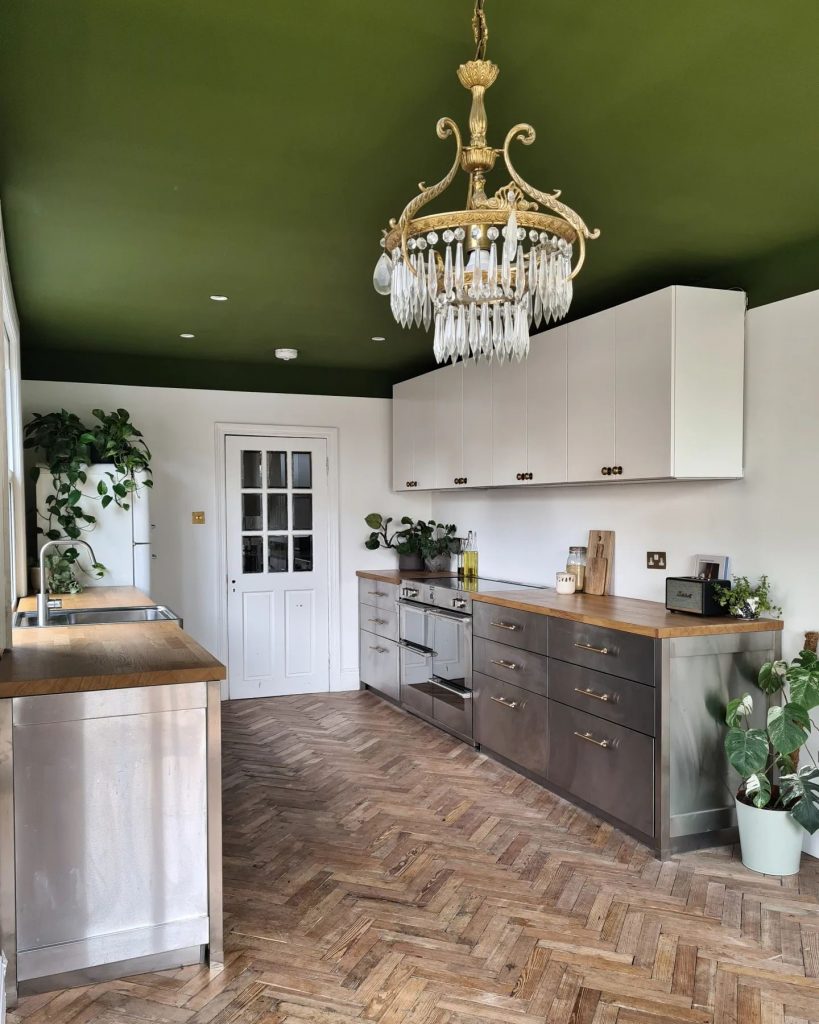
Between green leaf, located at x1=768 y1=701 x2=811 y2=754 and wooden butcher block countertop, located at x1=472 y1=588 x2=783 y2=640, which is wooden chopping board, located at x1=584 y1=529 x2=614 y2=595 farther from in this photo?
green leaf, located at x1=768 y1=701 x2=811 y2=754

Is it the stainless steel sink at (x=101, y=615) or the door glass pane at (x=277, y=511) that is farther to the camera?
the door glass pane at (x=277, y=511)

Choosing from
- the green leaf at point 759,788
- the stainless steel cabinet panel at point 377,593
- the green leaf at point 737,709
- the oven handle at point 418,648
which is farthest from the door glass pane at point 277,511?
the green leaf at point 759,788

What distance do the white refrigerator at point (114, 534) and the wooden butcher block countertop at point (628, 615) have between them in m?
2.19

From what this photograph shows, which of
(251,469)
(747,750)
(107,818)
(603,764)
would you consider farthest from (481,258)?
(251,469)

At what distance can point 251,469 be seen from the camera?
6.16 meters

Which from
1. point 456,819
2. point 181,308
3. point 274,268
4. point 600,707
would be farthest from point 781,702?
point 181,308

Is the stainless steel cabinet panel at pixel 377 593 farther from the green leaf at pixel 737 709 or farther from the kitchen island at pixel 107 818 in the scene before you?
the kitchen island at pixel 107 818

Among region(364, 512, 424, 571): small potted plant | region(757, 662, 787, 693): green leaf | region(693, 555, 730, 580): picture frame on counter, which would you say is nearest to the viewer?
region(757, 662, 787, 693): green leaf

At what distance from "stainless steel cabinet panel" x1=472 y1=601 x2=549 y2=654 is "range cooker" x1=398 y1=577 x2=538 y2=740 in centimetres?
13

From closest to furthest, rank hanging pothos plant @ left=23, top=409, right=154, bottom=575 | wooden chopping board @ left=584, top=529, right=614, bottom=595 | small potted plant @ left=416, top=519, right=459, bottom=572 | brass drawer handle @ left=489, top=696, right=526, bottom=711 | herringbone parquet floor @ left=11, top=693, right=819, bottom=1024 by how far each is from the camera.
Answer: herringbone parquet floor @ left=11, top=693, right=819, bottom=1024, brass drawer handle @ left=489, top=696, right=526, bottom=711, wooden chopping board @ left=584, top=529, right=614, bottom=595, hanging pothos plant @ left=23, top=409, right=154, bottom=575, small potted plant @ left=416, top=519, right=459, bottom=572

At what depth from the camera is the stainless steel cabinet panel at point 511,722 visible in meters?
4.05

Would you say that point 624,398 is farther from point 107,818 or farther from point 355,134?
point 107,818

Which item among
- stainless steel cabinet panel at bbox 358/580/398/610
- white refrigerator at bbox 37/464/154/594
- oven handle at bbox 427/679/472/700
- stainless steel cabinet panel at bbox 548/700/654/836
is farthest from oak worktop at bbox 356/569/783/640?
white refrigerator at bbox 37/464/154/594

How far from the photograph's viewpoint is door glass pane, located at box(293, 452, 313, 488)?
6.32 m
